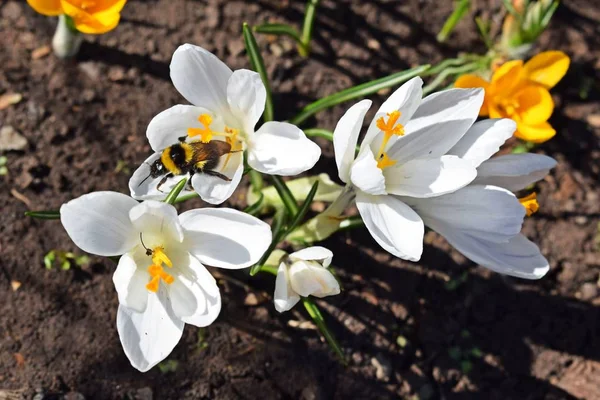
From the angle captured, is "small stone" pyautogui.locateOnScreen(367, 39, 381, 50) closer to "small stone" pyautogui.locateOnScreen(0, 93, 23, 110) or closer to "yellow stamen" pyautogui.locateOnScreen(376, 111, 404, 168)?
"yellow stamen" pyautogui.locateOnScreen(376, 111, 404, 168)

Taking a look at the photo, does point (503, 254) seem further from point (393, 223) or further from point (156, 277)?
point (156, 277)

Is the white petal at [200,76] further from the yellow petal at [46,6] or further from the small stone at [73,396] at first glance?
the small stone at [73,396]

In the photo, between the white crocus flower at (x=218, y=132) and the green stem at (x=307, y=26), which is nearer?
the white crocus flower at (x=218, y=132)

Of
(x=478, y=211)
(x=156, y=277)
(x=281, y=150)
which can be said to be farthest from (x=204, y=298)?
→ (x=478, y=211)

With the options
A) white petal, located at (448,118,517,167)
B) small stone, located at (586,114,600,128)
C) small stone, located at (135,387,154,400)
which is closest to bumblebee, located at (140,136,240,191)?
white petal, located at (448,118,517,167)

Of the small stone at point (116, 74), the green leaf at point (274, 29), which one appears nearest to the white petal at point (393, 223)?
the green leaf at point (274, 29)
